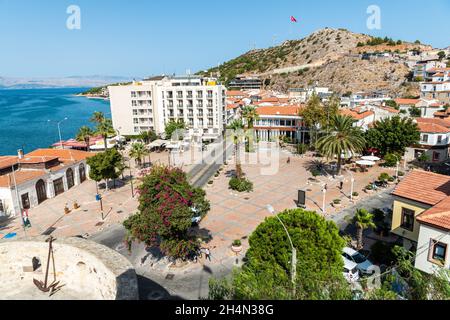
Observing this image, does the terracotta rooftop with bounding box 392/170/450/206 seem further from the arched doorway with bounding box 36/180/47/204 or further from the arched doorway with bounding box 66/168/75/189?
the arched doorway with bounding box 66/168/75/189

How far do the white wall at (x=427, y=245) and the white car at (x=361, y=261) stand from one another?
14.2 ft

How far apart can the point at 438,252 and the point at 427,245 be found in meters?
0.70

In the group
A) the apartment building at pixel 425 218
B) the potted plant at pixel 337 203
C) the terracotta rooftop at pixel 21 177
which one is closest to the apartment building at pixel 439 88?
the potted plant at pixel 337 203

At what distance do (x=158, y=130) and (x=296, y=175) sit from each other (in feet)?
170

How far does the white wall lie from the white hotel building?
2777 inches

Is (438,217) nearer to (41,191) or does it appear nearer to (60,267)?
(60,267)

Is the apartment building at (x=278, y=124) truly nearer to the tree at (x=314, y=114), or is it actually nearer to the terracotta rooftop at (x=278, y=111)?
the terracotta rooftop at (x=278, y=111)

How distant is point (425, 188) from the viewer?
25594 millimetres

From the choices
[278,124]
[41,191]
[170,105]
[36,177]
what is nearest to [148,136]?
[170,105]

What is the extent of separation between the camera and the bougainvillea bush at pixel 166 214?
2405 centimetres

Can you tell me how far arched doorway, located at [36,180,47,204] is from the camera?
4377 centimetres

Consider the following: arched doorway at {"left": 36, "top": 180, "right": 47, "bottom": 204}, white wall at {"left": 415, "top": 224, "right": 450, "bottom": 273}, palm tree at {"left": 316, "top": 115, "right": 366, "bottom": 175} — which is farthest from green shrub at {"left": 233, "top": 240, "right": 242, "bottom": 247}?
arched doorway at {"left": 36, "top": 180, "right": 47, "bottom": 204}

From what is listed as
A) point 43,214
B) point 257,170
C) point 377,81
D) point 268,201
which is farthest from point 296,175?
point 377,81
